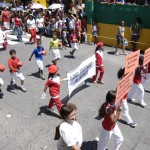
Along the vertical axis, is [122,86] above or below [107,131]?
above

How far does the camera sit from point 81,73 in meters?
9.15

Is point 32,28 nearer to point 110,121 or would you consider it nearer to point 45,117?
point 45,117

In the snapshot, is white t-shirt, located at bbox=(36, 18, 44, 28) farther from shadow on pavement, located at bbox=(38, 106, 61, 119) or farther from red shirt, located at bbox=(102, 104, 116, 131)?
red shirt, located at bbox=(102, 104, 116, 131)

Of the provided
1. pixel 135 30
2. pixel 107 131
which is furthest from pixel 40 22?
pixel 107 131

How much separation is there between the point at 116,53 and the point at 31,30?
533cm

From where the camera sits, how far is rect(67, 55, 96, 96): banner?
27.5 ft

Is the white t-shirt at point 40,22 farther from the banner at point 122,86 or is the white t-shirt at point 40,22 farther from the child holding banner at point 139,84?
the banner at point 122,86

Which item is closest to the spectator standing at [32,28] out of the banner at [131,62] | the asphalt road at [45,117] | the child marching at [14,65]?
the asphalt road at [45,117]

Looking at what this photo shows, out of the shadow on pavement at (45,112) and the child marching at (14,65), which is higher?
the child marching at (14,65)

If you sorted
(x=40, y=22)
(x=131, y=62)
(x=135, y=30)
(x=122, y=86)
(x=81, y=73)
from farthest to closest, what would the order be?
(x=40, y=22), (x=135, y=30), (x=81, y=73), (x=131, y=62), (x=122, y=86)

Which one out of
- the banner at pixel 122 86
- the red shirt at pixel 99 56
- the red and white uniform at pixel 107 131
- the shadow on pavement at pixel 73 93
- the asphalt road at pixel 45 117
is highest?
the banner at pixel 122 86

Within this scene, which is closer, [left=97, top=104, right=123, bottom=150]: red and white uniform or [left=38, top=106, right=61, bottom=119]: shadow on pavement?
[left=97, top=104, right=123, bottom=150]: red and white uniform

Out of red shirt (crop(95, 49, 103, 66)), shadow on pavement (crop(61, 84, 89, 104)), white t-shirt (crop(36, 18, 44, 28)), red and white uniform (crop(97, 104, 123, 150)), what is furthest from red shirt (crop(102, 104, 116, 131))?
white t-shirt (crop(36, 18, 44, 28))

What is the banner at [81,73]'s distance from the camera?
839 centimetres
